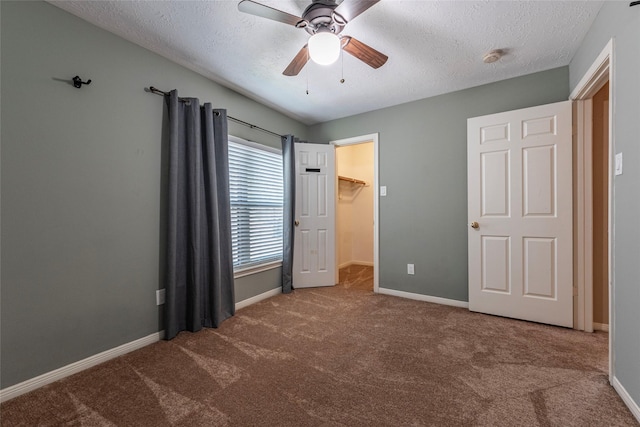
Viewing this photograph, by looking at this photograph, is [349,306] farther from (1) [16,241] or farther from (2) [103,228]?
(1) [16,241]

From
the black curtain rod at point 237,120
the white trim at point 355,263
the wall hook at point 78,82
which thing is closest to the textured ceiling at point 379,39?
the black curtain rod at point 237,120

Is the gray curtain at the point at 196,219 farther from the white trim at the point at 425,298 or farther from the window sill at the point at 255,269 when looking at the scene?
the white trim at the point at 425,298

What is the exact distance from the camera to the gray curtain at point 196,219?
2.29 meters

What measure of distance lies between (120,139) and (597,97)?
13.3 feet

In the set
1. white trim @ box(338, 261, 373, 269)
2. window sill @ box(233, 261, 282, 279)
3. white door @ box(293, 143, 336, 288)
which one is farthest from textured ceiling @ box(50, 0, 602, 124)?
white trim @ box(338, 261, 373, 269)

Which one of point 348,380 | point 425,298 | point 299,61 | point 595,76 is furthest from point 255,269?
point 595,76

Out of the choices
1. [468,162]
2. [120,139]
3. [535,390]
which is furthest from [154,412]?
[468,162]

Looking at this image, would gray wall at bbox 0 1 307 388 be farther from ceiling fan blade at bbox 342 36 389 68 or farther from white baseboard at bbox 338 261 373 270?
white baseboard at bbox 338 261 373 270

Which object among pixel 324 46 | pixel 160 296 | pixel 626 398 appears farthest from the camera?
pixel 160 296

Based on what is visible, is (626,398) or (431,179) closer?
(626,398)

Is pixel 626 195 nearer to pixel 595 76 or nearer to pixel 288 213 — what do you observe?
pixel 595 76

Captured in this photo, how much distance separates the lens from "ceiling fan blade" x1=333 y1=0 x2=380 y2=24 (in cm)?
147

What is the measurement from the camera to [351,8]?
1532mm

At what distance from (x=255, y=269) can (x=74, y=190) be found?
1.87 metres
